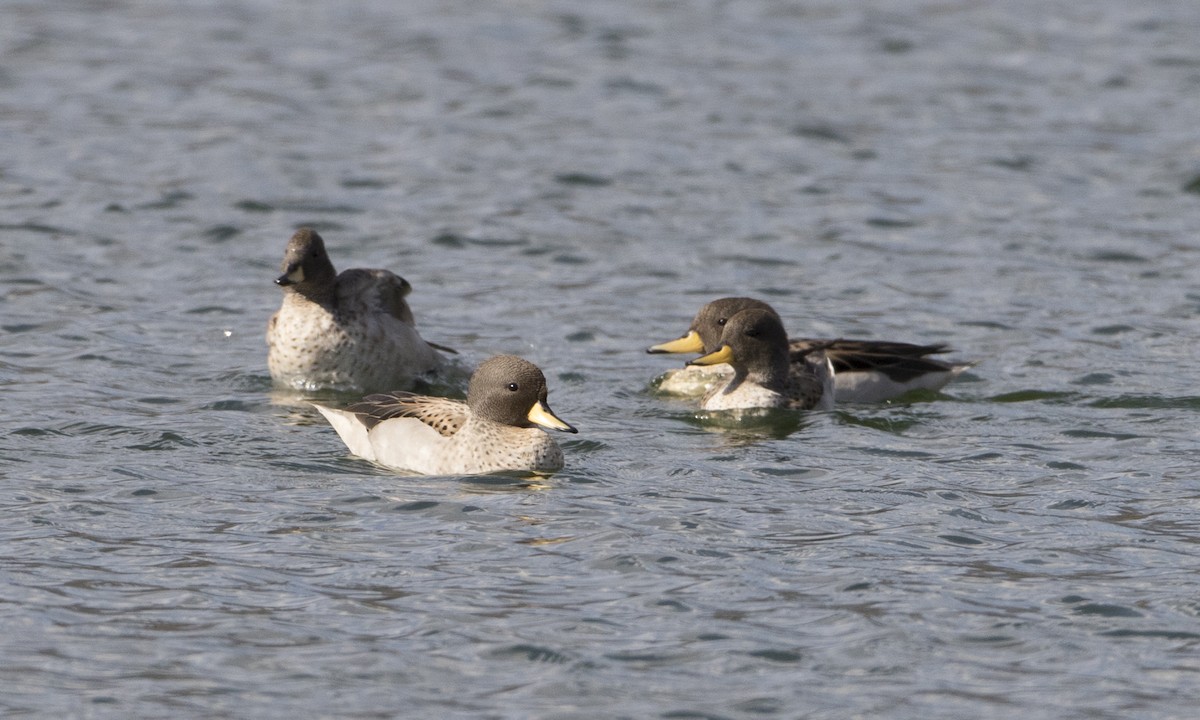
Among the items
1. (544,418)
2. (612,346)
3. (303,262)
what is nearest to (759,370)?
(612,346)

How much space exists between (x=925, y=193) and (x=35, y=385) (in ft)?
33.5

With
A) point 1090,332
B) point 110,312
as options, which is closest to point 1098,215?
point 1090,332

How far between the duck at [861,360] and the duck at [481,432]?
2.48 metres

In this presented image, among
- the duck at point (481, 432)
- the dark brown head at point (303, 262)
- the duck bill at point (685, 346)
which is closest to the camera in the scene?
the duck at point (481, 432)

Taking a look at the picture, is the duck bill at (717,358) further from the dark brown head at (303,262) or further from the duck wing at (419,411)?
the dark brown head at (303,262)

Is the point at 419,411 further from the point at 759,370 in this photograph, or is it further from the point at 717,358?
the point at 759,370

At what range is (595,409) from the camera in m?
13.4

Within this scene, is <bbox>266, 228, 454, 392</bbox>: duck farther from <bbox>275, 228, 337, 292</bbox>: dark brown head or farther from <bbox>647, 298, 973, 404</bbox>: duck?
<bbox>647, 298, 973, 404</bbox>: duck

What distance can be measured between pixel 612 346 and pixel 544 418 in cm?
373

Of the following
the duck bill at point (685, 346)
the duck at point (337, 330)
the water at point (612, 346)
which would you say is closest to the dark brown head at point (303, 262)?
the duck at point (337, 330)

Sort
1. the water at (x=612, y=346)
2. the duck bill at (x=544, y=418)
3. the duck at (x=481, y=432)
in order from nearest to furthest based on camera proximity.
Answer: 1. the water at (x=612, y=346)
2. the duck bill at (x=544, y=418)
3. the duck at (x=481, y=432)

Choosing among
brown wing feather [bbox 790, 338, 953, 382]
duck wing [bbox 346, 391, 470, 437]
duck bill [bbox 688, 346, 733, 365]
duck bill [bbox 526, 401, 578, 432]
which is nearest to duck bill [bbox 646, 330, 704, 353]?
duck bill [bbox 688, 346, 733, 365]

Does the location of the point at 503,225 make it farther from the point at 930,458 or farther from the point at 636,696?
the point at 636,696

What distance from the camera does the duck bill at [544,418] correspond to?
11383 millimetres
